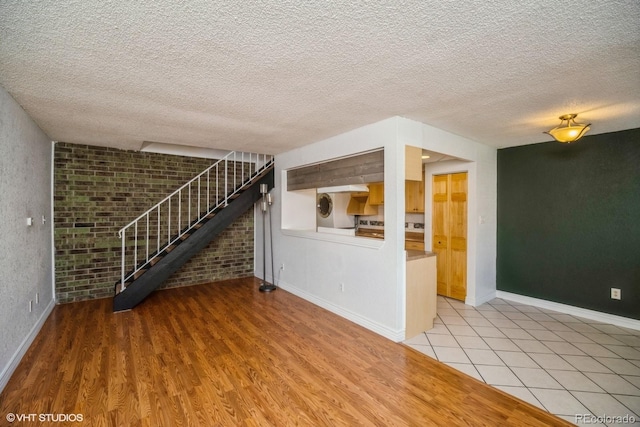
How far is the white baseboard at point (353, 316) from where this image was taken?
10.2 feet

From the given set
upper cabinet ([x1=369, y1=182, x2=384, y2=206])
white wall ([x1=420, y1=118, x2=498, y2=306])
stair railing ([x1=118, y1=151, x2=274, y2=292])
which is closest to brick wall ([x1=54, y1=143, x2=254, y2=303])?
stair railing ([x1=118, y1=151, x2=274, y2=292])

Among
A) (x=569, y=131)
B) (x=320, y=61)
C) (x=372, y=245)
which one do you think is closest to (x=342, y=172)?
(x=372, y=245)

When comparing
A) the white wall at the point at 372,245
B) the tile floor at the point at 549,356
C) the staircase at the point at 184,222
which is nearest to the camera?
the tile floor at the point at 549,356

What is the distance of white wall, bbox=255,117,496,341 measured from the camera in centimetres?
312

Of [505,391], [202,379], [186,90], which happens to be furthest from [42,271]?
[505,391]

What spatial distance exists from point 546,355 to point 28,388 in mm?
4520

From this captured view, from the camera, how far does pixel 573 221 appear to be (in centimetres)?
394

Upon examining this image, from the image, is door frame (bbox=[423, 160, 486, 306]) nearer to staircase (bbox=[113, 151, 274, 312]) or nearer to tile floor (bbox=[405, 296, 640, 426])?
tile floor (bbox=[405, 296, 640, 426])

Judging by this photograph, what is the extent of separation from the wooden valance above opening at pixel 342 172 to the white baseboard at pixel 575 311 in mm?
3145

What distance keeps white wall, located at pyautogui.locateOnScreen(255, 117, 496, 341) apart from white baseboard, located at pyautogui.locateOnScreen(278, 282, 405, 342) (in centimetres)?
1

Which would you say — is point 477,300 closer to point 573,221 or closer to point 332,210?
point 573,221
